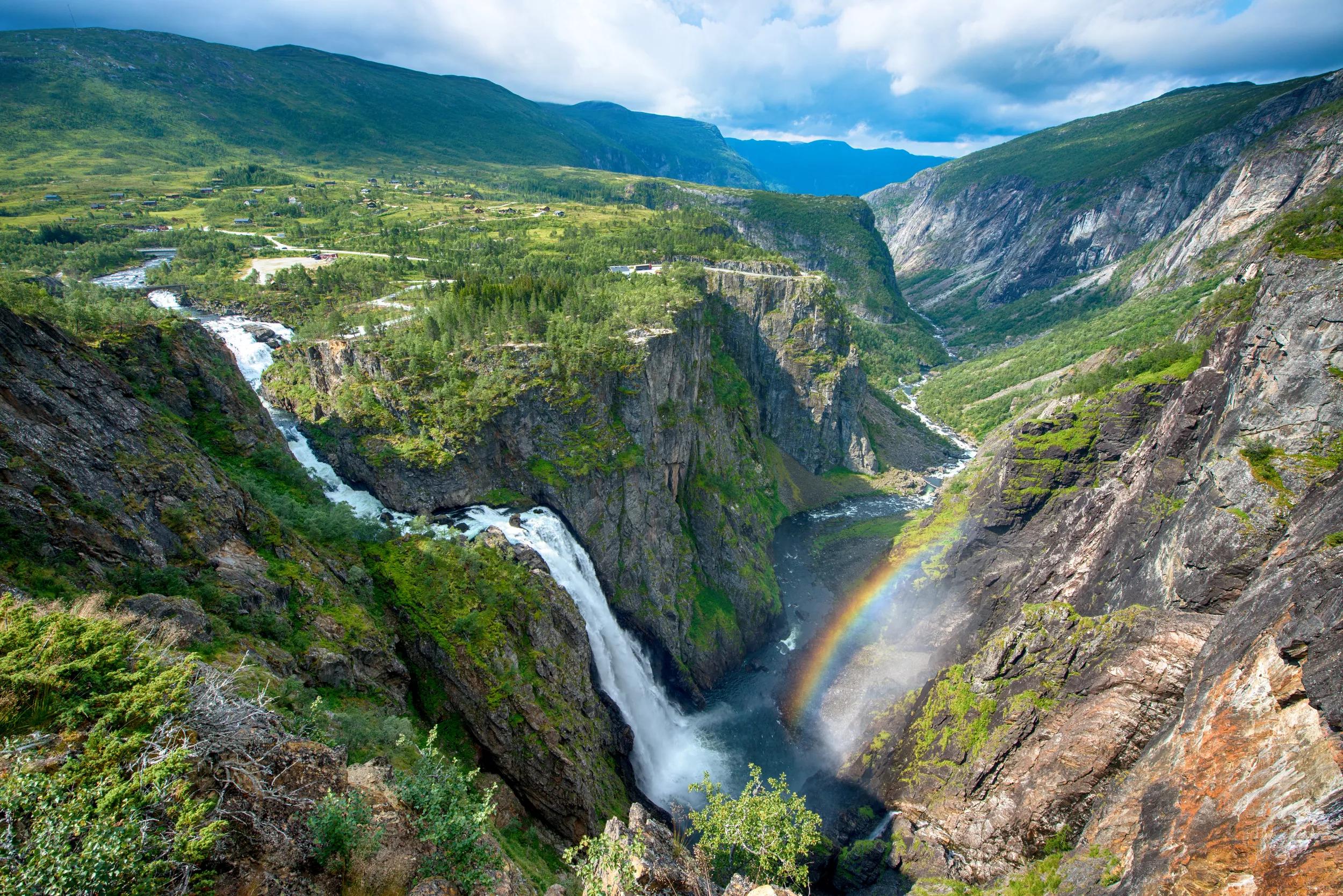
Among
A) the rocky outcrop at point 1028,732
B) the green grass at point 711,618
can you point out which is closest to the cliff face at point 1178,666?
the rocky outcrop at point 1028,732

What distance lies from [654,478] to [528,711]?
1110 inches

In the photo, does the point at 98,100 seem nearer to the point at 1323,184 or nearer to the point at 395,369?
the point at 395,369

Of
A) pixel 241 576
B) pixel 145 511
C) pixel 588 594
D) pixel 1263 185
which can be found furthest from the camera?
pixel 1263 185

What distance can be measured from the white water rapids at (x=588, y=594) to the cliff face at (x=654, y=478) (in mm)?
1632

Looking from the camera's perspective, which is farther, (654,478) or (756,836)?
(654,478)

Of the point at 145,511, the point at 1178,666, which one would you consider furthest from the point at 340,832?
the point at 1178,666

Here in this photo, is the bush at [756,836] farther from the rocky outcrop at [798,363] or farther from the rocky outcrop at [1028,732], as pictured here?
the rocky outcrop at [798,363]

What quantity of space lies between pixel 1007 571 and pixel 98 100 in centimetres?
25085

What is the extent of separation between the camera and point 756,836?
1115 inches

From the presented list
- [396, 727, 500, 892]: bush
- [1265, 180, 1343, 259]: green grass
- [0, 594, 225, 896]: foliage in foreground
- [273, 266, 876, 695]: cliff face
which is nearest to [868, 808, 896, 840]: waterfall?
[273, 266, 876, 695]: cliff face

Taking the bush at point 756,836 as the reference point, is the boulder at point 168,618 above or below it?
above

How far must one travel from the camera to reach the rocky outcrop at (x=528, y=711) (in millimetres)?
33188

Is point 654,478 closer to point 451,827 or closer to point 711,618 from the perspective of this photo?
point 711,618

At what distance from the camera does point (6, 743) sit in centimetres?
1052
